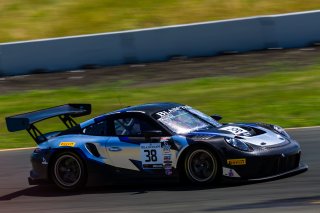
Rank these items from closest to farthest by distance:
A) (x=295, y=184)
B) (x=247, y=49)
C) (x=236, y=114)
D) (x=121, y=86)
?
(x=295, y=184) → (x=236, y=114) → (x=121, y=86) → (x=247, y=49)

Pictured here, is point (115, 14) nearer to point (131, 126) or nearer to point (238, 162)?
point (131, 126)

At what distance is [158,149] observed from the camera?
9727mm

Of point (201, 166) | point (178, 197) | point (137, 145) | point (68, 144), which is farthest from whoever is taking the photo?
point (68, 144)

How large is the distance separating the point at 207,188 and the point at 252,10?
1646cm

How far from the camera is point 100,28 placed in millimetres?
24734

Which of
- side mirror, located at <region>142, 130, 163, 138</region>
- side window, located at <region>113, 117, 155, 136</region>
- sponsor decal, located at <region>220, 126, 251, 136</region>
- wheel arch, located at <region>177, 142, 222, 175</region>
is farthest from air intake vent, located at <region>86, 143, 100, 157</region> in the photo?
sponsor decal, located at <region>220, 126, 251, 136</region>

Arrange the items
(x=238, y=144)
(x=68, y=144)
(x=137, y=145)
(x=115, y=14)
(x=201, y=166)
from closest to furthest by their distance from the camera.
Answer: (x=238, y=144) → (x=201, y=166) → (x=137, y=145) → (x=68, y=144) → (x=115, y=14)

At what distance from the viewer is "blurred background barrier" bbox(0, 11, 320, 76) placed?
69.0 feet

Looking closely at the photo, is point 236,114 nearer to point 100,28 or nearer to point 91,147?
point 91,147

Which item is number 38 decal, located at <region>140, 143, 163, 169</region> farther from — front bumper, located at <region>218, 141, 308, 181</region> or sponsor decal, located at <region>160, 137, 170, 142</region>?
front bumper, located at <region>218, 141, 308, 181</region>

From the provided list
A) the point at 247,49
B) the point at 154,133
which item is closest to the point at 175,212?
the point at 154,133

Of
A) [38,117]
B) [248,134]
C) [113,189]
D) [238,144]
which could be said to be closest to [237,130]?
[248,134]

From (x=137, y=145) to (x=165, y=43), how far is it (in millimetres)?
11630

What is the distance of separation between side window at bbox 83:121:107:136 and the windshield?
2.60 feet
